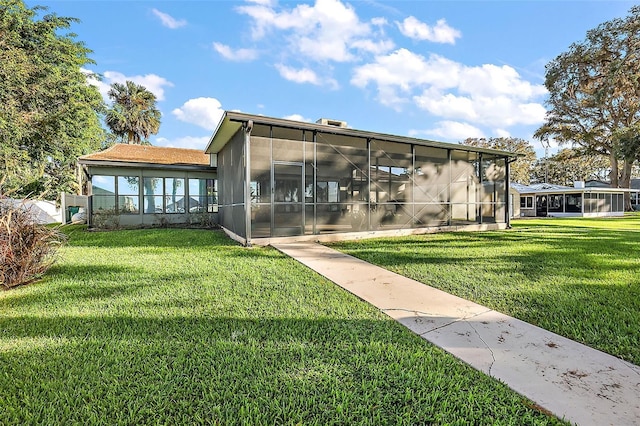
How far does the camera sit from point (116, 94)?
2375cm

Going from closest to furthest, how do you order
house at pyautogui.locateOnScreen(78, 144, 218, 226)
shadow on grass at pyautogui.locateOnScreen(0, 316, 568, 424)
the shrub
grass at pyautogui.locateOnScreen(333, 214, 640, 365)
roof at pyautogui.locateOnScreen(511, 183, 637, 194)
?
shadow on grass at pyautogui.locateOnScreen(0, 316, 568, 424), grass at pyautogui.locateOnScreen(333, 214, 640, 365), the shrub, house at pyautogui.locateOnScreen(78, 144, 218, 226), roof at pyautogui.locateOnScreen(511, 183, 637, 194)

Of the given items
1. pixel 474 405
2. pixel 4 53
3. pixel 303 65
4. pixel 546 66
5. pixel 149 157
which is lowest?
pixel 474 405

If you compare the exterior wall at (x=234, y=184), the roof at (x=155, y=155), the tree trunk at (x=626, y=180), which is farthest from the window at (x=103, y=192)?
the tree trunk at (x=626, y=180)

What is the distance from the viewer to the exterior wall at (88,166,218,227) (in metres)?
12.6

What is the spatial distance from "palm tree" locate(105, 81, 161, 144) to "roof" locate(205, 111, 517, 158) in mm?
15859

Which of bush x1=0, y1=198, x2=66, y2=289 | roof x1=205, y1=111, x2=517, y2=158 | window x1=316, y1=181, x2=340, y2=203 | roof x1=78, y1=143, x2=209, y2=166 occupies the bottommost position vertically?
bush x1=0, y1=198, x2=66, y2=289

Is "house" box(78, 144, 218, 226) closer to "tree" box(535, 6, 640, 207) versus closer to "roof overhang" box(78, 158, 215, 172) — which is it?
"roof overhang" box(78, 158, 215, 172)

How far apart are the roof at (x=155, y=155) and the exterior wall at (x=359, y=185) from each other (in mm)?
4089

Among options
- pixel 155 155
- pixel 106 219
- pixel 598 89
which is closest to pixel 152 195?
pixel 106 219

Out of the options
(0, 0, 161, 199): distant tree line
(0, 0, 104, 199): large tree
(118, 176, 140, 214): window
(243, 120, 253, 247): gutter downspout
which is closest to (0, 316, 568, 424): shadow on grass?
(243, 120, 253, 247): gutter downspout

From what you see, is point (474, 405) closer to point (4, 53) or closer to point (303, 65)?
point (303, 65)

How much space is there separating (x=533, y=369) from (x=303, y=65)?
15.8 m

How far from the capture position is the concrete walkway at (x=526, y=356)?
1874 millimetres

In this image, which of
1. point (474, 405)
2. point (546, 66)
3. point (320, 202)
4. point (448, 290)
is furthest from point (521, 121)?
point (474, 405)
